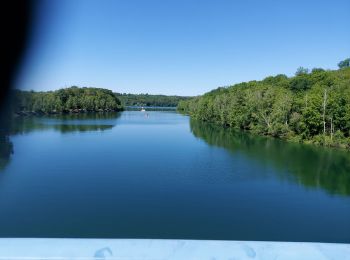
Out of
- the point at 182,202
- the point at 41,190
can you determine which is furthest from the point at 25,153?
the point at 182,202

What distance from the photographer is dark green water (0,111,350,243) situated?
20.8 feet

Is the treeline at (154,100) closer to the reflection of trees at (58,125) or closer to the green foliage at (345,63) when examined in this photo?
the green foliage at (345,63)

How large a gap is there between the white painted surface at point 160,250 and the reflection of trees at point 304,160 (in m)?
9.46

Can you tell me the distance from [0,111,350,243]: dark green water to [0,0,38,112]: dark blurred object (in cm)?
416

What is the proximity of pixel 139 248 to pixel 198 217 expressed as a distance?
618cm

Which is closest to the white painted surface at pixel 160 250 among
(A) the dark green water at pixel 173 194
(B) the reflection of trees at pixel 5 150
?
(A) the dark green water at pixel 173 194

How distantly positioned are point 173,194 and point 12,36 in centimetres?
697

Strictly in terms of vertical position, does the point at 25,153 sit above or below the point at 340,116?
below

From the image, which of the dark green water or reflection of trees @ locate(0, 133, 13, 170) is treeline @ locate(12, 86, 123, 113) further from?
the dark green water

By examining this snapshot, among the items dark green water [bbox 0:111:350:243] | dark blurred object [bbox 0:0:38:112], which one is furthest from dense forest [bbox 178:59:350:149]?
dark blurred object [bbox 0:0:38:112]

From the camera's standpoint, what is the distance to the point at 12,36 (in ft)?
7.04

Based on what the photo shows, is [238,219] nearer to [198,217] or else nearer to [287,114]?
[198,217]

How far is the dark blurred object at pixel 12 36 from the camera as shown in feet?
6.30

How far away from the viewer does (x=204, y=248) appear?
3.35ft
